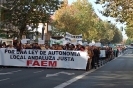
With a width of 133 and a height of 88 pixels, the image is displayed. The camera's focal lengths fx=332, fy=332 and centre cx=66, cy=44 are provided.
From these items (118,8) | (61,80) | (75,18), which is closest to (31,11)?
(118,8)

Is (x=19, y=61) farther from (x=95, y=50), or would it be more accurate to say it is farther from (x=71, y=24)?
(x=71, y=24)

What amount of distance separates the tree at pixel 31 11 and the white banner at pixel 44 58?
48.2ft

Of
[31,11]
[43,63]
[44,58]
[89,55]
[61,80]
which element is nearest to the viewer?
[61,80]

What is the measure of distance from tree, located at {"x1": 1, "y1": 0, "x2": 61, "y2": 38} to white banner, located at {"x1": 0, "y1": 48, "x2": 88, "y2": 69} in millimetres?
14699

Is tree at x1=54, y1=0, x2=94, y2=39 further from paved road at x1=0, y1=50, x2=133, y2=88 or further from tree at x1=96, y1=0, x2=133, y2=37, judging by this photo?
paved road at x1=0, y1=50, x2=133, y2=88

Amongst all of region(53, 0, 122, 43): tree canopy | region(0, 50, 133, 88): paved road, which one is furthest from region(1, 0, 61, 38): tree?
region(0, 50, 133, 88): paved road

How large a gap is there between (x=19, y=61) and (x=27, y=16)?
16452mm

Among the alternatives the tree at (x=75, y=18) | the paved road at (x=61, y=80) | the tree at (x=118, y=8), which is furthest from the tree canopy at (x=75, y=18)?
the paved road at (x=61, y=80)

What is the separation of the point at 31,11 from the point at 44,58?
17073 mm

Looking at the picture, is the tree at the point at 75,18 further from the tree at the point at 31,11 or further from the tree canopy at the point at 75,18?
the tree at the point at 31,11

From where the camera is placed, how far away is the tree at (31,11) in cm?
3925

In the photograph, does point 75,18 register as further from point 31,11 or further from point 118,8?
point 118,8

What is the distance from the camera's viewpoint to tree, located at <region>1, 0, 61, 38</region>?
129 ft

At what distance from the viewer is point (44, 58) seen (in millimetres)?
23844
